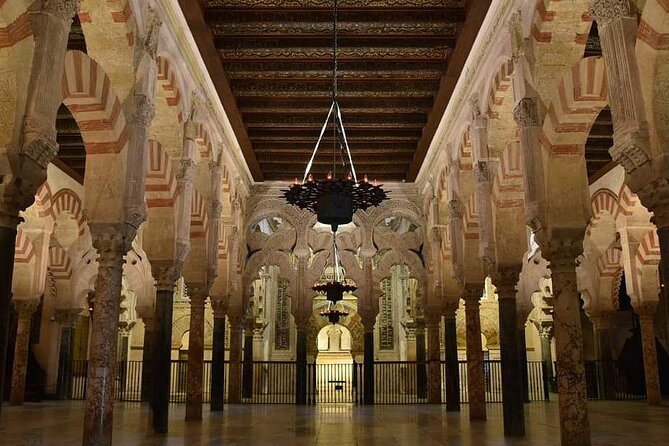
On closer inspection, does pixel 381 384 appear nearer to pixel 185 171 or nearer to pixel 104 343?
pixel 185 171

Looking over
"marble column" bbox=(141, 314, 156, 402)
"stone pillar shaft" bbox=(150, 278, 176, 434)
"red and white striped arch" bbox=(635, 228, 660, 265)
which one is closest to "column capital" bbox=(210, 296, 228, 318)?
"marble column" bbox=(141, 314, 156, 402)

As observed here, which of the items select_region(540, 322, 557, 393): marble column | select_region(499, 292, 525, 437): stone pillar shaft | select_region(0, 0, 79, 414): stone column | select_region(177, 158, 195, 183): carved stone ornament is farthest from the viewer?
select_region(540, 322, 557, 393): marble column

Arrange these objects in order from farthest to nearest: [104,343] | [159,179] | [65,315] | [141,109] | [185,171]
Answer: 1. [65,315]
2. [185,171]
3. [159,179]
4. [141,109]
5. [104,343]

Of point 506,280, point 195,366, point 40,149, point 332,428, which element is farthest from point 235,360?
point 40,149

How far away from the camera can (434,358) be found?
13.2 m

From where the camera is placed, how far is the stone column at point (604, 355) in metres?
13.9

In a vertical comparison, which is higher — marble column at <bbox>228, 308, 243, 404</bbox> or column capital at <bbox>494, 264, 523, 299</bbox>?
column capital at <bbox>494, 264, 523, 299</bbox>

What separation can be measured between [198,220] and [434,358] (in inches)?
236

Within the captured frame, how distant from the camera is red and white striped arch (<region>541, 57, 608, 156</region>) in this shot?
20.3 ft

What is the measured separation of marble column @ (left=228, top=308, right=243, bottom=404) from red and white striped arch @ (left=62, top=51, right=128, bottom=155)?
764 cm

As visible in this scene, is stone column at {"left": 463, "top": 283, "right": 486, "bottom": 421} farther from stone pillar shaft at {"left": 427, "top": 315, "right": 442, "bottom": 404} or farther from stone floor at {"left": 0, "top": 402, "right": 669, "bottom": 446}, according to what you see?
stone pillar shaft at {"left": 427, "top": 315, "right": 442, "bottom": 404}

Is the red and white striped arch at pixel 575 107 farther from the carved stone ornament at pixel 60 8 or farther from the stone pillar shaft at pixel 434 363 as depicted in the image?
the stone pillar shaft at pixel 434 363

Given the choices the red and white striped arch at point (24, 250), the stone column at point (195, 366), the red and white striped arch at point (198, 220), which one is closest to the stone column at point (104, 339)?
the stone column at point (195, 366)

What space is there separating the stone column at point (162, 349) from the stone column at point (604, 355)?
385 inches
